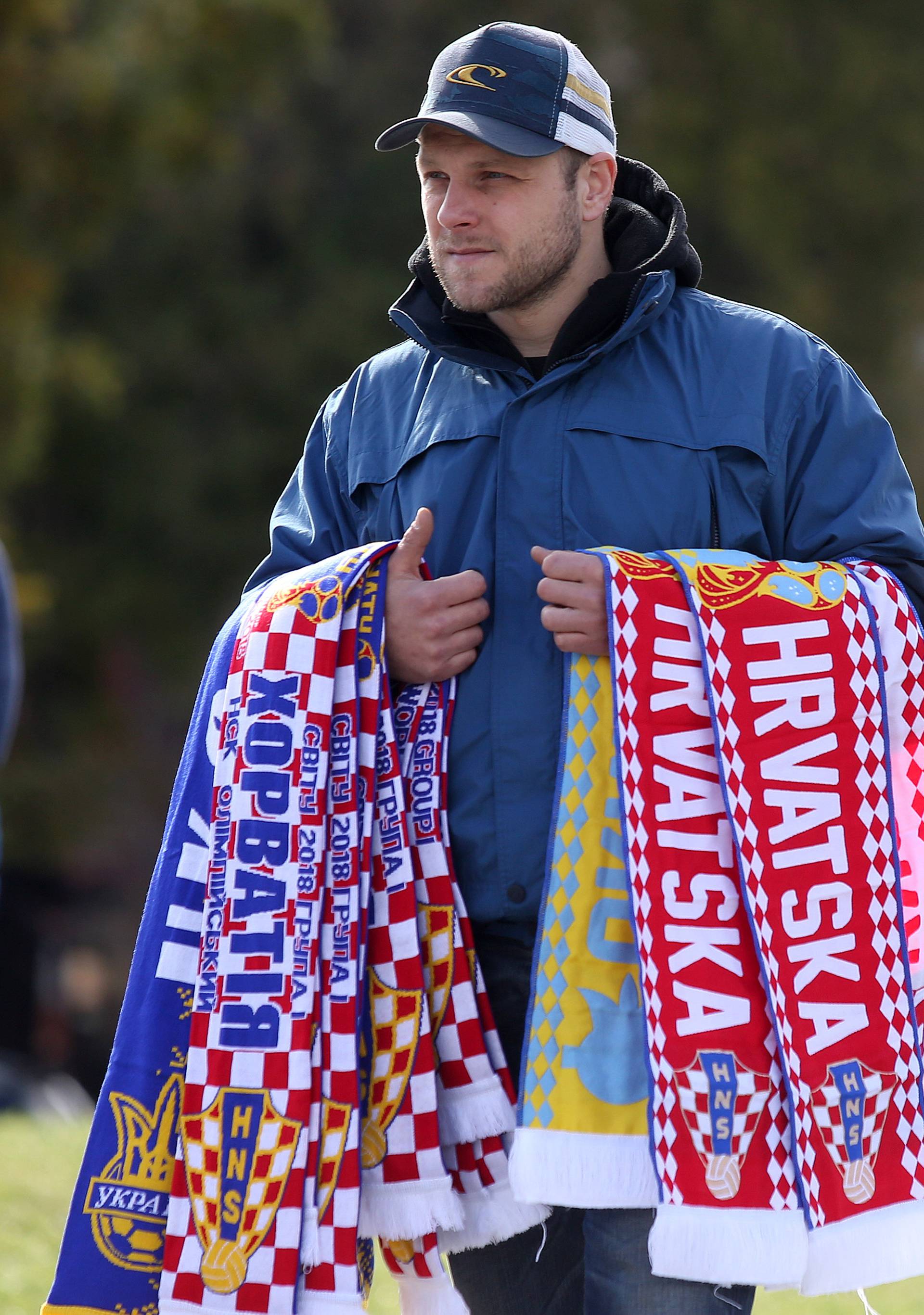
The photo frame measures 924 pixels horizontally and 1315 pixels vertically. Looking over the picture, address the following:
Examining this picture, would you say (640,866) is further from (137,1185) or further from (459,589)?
(137,1185)

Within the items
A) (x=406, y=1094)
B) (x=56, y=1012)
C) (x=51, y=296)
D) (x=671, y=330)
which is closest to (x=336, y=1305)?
(x=406, y=1094)

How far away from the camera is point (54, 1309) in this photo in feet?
7.36

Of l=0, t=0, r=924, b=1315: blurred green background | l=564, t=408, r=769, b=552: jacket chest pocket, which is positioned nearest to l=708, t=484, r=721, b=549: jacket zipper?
l=564, t=408, r=769, b=552: jacket chest pocket

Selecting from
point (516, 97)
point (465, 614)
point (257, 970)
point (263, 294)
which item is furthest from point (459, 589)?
point (263, 294)

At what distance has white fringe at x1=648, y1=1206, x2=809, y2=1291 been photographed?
2055 millimetres

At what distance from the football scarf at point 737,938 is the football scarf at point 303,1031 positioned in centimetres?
16

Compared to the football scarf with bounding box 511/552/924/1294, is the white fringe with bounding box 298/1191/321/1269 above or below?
below

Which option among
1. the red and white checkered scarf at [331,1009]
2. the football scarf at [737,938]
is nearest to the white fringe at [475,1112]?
the red and white checkered scarf at [331,1009]

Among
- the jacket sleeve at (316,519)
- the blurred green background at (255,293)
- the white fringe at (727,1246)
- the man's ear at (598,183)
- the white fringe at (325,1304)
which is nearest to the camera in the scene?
the white fringe at (727,1246)

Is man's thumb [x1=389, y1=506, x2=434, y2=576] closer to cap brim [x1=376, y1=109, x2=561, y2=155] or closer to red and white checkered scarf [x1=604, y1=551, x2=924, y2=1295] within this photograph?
red and white checkered scarf [x1=604, y1=551, x2=924, y2=1295]

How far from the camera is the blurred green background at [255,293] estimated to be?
1279 centimetres

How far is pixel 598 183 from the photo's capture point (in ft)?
8.29

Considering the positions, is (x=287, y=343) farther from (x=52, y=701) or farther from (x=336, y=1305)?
(x=336, y=1305)

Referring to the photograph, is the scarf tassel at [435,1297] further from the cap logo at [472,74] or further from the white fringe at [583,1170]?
the cap logo at [472,74]
